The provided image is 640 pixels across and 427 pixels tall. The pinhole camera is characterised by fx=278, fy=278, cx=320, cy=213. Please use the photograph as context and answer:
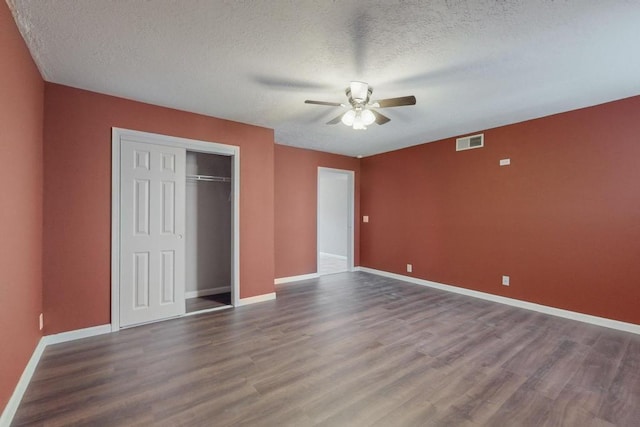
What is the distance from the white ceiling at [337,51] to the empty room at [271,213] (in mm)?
22

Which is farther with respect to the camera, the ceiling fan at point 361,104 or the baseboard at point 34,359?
the ceiling fan at point 361,104

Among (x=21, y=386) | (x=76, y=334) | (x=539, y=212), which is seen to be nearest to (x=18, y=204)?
(x=21, y=386)

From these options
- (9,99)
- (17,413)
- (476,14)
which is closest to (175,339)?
(17,413)

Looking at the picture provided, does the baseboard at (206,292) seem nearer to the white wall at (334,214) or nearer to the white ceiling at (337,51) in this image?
the white ceiling at (337,51)

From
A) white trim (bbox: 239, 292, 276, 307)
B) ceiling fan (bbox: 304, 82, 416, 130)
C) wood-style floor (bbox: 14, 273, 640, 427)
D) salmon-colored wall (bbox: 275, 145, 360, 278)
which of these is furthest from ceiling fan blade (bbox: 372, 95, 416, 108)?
white trim (bbox: 239, 292, 276, 307)

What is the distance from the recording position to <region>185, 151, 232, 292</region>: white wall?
4.52 metres

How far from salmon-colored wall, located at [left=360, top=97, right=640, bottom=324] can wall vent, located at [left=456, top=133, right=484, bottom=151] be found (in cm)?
8

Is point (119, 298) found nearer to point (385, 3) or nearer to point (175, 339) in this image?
point (175, 339)

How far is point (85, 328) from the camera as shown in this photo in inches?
116

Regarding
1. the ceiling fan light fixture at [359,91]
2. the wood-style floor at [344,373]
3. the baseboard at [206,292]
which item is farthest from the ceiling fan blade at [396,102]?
the baseboard at [206,292]

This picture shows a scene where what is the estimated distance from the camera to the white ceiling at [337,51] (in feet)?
5.93

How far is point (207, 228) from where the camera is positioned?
4.71 m

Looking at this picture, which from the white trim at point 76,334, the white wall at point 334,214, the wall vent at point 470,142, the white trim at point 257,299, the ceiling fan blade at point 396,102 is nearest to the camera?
the ceiling fan blade at point 396,102

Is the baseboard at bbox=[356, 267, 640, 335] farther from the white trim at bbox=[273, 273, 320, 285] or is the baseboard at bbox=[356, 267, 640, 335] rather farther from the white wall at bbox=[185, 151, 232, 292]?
the white wall at bbox=[185, 151, 232, 292]
